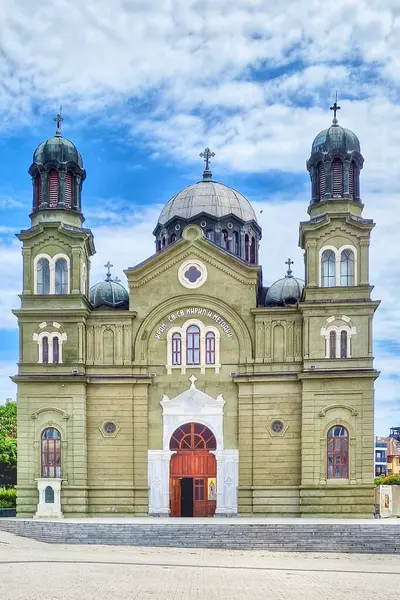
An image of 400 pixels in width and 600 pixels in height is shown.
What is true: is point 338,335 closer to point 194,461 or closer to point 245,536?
point 194,461

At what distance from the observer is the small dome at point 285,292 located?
48.1 m

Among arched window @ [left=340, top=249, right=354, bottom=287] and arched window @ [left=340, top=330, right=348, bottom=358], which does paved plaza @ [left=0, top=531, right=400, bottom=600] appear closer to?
arched window @ [left=340, top=330, right=348, bottom=358]

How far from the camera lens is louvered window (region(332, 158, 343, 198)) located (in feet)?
151

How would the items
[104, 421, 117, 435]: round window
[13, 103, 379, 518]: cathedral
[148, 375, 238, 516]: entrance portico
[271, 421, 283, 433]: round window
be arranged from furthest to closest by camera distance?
1. [104, 421, 117, 435]: round window
2. [148, 375, 238, 516]: entrance portico
3. [271, 421, 283, 433]: round window
4. [13, 103, 379, 518]: cathedral

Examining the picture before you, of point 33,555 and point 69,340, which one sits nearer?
point 33,555

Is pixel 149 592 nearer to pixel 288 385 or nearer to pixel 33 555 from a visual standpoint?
pixel 33 555

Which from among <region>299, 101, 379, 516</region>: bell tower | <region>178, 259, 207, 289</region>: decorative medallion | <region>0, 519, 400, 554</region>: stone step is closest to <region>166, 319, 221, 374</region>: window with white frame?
<region>178, 259, 207, 289</region>: decorative medallion

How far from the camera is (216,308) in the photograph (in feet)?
151

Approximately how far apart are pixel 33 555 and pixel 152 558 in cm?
391

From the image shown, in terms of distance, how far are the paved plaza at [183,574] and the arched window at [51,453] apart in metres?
7.45

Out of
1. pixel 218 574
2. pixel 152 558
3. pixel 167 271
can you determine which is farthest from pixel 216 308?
pixel 218 574

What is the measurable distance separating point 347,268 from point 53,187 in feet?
47.1

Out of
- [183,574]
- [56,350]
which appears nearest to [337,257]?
[56,350]

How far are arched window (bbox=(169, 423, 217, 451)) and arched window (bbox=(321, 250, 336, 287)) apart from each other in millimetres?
8673
